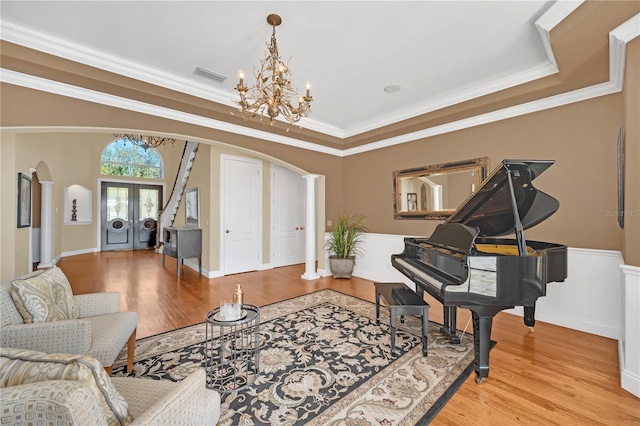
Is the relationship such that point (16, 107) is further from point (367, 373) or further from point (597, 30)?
point (597, 30)

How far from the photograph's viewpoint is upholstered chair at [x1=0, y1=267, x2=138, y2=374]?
5.24 ft

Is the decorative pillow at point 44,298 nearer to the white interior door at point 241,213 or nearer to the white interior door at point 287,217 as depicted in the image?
the white interior door at point 241,213

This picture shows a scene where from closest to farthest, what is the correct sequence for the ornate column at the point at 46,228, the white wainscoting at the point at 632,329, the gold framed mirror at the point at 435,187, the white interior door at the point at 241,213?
the white wainscoting at the point at 632,329
the gold framed mirror at the point at 435,187
the white interior door at the point at 241,213
the ornate column at the point at 46,228

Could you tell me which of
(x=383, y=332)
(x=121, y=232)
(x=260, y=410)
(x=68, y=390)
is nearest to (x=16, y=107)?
(x=68, y=390)

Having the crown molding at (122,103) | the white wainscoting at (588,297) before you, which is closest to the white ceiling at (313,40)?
the crown molding at (122,103)

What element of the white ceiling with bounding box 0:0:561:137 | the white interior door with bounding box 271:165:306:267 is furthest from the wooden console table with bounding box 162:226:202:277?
the white ceiling with bounding box 0:0:561:137

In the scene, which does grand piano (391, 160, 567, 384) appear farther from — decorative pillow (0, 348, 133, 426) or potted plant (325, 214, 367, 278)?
potted plant (325, 214, 367, 278)

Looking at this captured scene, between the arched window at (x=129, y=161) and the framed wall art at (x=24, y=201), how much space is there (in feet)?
15.3

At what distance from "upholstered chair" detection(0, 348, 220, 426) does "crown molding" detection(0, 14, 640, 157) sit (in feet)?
10.5

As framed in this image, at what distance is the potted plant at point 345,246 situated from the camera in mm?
5309

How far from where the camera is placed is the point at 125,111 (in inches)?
129

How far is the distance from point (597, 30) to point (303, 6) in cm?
234

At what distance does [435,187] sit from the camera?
4430 mm

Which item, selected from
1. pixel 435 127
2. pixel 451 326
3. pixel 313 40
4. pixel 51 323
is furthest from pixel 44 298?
pixel 435 127
